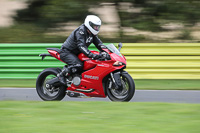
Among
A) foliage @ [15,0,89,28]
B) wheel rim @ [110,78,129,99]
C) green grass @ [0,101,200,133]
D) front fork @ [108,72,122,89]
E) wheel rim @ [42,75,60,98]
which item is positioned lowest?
green grass @ [0,101,200,133]

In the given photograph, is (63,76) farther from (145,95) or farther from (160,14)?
(160,14)

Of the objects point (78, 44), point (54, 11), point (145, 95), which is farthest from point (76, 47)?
point (54, 11)

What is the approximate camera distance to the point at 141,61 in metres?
11.6

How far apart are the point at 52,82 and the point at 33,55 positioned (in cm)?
378

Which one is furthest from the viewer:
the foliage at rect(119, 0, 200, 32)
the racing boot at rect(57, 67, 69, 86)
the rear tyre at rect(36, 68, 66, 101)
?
the foliage at rect(119, 0, 200, 32)

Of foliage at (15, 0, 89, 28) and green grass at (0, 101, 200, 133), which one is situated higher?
foliage at (15, 0, 89, 28)

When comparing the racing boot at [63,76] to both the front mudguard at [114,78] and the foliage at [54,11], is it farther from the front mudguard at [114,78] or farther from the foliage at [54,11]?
the foliage at [54,11]

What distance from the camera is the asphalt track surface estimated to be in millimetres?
8617

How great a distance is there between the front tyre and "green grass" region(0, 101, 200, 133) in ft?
2.65

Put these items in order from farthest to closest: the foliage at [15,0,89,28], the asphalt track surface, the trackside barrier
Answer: the foliage at [15,0,89,28], the trackside barrier, the asphalt track surface

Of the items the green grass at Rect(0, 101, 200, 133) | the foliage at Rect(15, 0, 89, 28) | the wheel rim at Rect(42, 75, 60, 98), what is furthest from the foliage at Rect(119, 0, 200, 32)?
the green grass at Rect(0, 101, 200, 133)

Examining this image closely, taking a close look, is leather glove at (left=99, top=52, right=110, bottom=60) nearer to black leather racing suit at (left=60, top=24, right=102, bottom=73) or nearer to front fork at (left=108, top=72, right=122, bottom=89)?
black leather racing suit at (left=60, top=24, right=102, bottom=73)

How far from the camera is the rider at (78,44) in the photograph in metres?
8.03

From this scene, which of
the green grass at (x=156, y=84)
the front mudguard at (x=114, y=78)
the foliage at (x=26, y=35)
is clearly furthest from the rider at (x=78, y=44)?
the foliage at (x=26, y=35)
